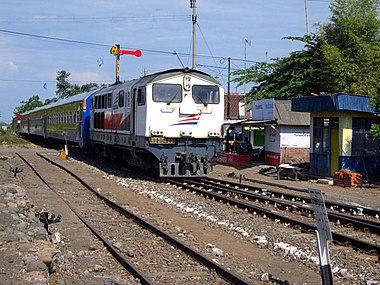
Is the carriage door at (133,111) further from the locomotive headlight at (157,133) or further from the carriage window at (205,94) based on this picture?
the carriage window at (205,94)

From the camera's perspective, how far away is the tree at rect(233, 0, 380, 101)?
2884 cm

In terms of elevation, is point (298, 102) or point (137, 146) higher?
point (298, 102)

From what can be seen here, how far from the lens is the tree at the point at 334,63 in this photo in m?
28.8

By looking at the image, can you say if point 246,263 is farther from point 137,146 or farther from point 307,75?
point 307,75

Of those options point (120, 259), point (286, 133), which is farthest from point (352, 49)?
point (120, 259)

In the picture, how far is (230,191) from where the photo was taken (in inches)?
637

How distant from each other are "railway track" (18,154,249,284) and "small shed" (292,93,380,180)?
9810 mm

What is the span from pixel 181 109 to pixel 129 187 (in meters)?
2.99

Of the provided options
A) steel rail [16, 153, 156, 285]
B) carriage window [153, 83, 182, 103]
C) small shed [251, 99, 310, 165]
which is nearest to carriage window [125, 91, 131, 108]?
carriage window [153, 83, 182, 103]

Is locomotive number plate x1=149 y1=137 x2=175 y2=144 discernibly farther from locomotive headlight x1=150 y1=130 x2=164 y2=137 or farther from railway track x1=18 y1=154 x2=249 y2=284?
railway track x1=18 y1=154 x2=249 y2=284

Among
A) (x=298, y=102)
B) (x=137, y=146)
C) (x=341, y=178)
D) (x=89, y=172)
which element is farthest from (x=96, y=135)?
(x=341, y=178)

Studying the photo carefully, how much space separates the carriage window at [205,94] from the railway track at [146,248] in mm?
5299

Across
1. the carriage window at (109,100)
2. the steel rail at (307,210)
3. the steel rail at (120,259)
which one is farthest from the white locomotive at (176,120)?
the steel rail at (120,259)

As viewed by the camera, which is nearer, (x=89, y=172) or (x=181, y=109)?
(x=181, y=109)
